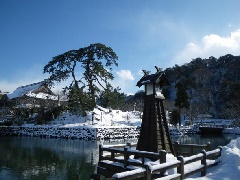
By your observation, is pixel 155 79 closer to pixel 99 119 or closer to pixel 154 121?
pixel 154 121

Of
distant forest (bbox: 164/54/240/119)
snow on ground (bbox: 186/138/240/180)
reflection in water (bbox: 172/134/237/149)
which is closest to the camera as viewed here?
snow on ground (bbox: 186/138/240/180)

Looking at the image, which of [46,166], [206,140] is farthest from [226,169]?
[206,140]

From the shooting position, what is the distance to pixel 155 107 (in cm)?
956

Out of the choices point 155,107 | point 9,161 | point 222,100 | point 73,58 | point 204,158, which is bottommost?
point 9,161

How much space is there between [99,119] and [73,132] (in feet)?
16.5

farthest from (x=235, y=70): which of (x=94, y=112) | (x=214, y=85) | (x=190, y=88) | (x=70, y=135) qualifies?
(x=70, y=135)

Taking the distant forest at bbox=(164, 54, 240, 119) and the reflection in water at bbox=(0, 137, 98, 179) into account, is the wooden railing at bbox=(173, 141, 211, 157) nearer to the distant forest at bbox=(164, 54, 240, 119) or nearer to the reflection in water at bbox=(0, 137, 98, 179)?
the reflection in water at bbox=(0, 137, 98, 179)

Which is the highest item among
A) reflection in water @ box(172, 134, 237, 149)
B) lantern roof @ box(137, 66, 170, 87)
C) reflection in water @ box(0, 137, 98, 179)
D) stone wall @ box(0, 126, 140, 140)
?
lantern roof @ box(137, 66, 170, 87)

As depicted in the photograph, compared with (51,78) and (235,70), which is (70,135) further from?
(235,70)

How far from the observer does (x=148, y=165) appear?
19.3 feet

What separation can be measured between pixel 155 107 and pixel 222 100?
179ft

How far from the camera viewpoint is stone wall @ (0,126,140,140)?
27844 millimetres

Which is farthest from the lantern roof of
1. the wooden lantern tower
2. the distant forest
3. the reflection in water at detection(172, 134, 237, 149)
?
the distant forest

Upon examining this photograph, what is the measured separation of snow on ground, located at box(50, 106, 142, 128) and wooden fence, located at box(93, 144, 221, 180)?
2212cm
